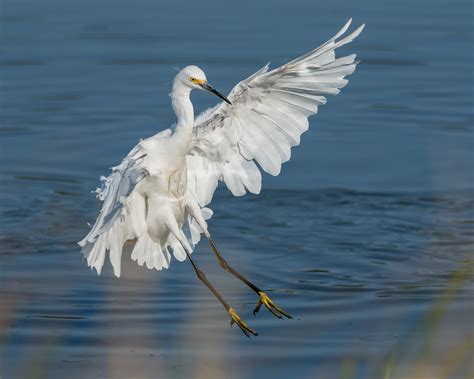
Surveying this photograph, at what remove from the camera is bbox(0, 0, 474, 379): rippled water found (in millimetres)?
5750

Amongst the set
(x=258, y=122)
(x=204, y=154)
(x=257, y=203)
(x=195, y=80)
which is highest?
(x=195, y=80)

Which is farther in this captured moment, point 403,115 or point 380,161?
point 403,115

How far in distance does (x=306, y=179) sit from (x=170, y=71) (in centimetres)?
313

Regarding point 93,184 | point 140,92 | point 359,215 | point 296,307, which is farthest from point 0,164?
point 296,307

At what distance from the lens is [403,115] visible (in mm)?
10758

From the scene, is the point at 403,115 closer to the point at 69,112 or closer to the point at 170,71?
the point at 170,71

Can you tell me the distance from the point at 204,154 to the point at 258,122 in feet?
1.29

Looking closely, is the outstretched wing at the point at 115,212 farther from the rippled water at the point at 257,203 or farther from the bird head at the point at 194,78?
the bird head at the point at 194,78

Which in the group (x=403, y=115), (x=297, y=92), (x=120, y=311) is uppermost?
(x=297, y=92)

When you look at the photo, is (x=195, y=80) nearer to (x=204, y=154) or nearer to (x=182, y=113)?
(x=182, y=113)

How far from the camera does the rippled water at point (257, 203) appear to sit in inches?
226

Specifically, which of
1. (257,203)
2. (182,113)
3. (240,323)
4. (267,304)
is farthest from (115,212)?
(257,203)

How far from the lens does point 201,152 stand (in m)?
6.17

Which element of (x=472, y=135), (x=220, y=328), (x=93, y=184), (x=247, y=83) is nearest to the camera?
(x=247, y=83)
